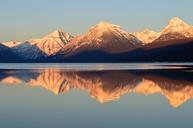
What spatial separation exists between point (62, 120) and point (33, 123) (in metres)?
1.66

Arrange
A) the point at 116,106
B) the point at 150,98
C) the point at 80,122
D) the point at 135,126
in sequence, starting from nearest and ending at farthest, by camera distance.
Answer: the point at 135,126, the point at 80,122, the point at 116,106, the point at 150,98

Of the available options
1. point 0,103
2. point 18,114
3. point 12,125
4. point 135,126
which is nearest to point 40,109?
point 18,114

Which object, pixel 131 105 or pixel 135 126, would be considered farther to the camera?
pixel 131 105

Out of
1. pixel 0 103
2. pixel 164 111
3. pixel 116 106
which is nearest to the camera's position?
pixel 164 111

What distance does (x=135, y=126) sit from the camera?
810 inches

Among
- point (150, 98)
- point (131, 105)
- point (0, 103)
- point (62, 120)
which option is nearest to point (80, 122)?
point (62, 120)

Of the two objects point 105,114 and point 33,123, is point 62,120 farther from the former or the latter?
point 105,114

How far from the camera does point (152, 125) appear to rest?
2064 centimetres

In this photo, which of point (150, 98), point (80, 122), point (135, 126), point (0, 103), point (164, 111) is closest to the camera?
point (135, 126)

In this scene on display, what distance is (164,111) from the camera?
26406 mm

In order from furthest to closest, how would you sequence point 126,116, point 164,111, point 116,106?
point 116,106 → point 164,111 → point 126,116

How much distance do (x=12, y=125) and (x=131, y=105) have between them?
1109cm

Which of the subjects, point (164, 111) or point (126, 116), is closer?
point (126, 116)

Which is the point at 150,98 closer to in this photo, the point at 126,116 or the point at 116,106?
the point at 116,106
